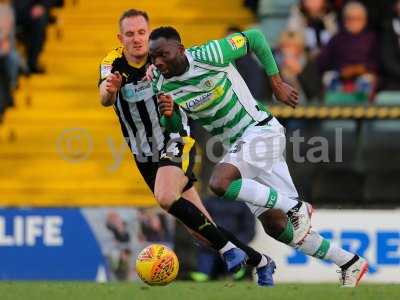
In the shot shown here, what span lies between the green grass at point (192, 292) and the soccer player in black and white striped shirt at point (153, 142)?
0.34m

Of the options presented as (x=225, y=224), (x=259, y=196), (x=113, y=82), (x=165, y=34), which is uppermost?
(x=165, y=34)

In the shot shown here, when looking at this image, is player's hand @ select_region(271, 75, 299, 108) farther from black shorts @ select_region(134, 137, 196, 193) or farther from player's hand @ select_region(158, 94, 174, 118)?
black shorts @ select_region(134, 137, 196, 193)

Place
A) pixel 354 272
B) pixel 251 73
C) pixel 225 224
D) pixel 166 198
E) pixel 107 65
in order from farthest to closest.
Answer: pixel 251 73
pixel 225 224
pixel 107 65
pixel 166 198
pixel 354 272

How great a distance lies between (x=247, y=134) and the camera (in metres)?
10.7

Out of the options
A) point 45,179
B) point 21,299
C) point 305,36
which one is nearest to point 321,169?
A: point 305,36

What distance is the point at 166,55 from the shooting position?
10508 millimetres

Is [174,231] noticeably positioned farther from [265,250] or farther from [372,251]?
[372,251]

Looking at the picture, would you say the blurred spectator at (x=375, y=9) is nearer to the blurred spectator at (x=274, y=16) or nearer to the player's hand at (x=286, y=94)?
the blurred spectator at (x=274, y=16)

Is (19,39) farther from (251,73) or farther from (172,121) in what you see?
(172,121)

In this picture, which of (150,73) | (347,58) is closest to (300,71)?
(347,58)

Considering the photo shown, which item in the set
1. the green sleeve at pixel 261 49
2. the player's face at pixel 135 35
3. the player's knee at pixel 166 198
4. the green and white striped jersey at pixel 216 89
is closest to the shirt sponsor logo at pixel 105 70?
the player's face at pixel 135 35

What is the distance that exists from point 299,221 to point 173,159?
4.15ft

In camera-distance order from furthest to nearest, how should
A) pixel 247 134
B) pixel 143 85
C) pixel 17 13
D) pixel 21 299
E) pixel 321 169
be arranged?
pixel 17 13 < pixel 321 169 < pixel 143 85 < pixel 247 134 < pixel 21 299

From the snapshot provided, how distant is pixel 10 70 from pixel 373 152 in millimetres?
4695
